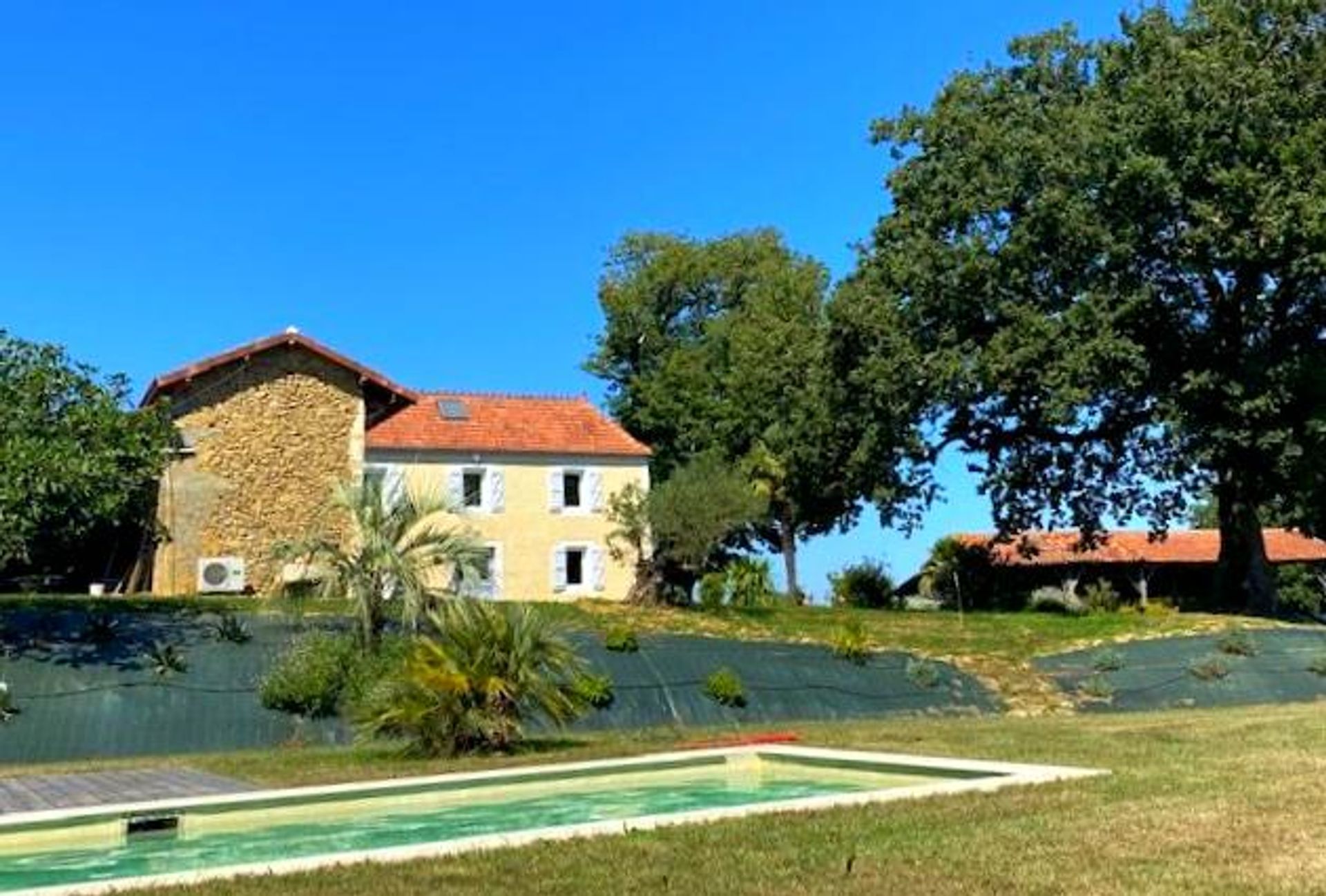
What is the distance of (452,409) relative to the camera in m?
43.0

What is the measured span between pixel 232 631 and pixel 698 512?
12.9 metres

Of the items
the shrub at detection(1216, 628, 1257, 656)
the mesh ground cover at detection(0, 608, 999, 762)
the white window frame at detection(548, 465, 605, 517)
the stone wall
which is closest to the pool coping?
the mesh ground cover at detection(0, 608, 999, 762)

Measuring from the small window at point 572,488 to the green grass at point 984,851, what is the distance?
32.1 m

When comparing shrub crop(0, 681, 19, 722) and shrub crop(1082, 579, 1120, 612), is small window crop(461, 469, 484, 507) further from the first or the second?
shrub crop(0, 681, 19, 722)

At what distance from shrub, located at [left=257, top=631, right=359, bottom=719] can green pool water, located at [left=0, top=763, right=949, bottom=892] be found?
283 inches

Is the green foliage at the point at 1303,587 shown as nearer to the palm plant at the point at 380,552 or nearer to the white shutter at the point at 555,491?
the white shutter at the point at 555,491

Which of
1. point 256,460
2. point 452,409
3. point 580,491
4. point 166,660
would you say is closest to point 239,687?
point 166,660

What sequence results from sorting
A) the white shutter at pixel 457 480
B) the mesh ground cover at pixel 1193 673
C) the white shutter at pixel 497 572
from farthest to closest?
1. the white shutter at pixel 457 480
2. the white shutter at pixel 497 572
3. the mesh ground cover at pixel 1193 673

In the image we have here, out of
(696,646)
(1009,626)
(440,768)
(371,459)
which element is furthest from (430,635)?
(371,459)

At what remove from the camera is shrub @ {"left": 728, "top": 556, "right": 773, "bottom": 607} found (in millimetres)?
36219

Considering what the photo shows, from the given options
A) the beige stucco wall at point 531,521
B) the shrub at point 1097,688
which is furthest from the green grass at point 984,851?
the beige stucco wall at point 531,521

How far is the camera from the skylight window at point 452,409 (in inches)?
1679

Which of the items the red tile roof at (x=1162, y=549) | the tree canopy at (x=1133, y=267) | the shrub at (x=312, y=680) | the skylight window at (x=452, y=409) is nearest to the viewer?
the shrub at (x=312, y=680)

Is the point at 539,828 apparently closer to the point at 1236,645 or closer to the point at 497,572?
the point at 1236,645
